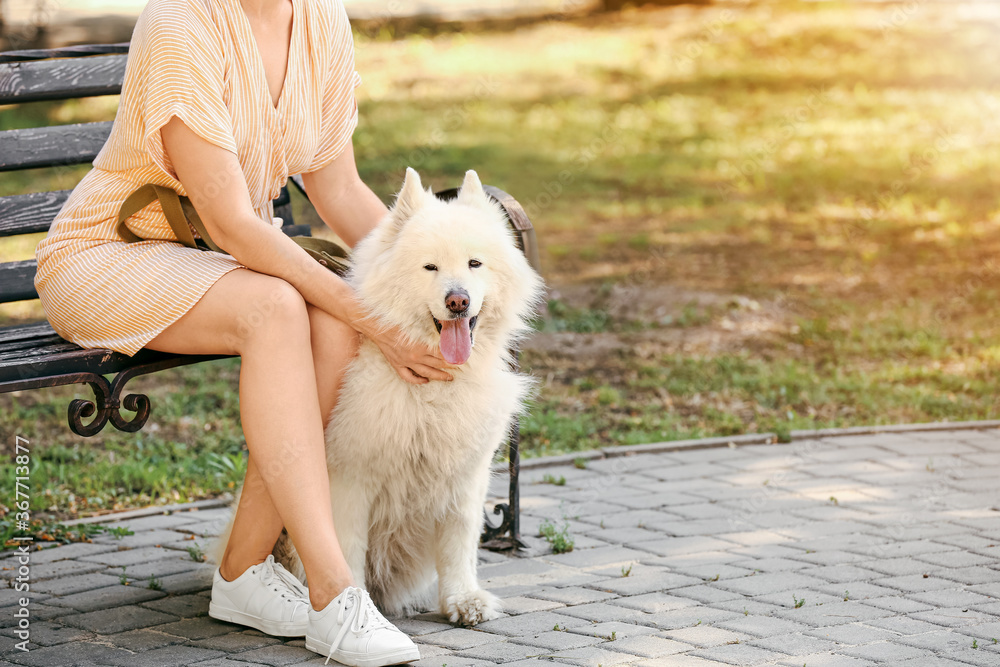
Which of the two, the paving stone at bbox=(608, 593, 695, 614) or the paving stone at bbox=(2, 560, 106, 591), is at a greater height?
the paving stone at bbox=(608, 593, 695, 614)

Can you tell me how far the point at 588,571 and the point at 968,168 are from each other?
9292 mm

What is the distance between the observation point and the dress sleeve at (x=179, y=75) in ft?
9.89

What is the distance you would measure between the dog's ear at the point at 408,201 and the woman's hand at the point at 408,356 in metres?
0.35

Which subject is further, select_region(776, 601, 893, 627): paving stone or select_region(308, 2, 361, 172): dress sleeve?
select_region(308, 2, 361, 172): dress sleeve

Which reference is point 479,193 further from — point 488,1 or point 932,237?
point 488,1

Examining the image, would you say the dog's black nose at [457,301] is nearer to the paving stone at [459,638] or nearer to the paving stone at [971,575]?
the paving stone at [459,638]

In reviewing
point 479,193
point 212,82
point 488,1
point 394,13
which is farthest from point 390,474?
point 488,1

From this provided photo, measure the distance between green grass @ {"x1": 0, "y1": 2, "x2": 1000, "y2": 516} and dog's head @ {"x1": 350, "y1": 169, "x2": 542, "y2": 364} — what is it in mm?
1996

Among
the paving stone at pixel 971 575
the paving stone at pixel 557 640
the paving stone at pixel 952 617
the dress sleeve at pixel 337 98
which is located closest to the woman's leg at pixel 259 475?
the dress sleeve at pixel 337 98

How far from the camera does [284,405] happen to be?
2.97 meters

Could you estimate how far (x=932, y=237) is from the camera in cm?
918

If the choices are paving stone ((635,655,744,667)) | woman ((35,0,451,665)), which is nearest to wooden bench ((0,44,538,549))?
woman ((35,0,451,665))

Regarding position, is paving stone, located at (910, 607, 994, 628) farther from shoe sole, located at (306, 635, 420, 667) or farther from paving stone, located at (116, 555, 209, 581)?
paving stone, located at (116, 555, 209, 581)

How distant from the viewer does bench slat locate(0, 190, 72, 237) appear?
390 centimetres
